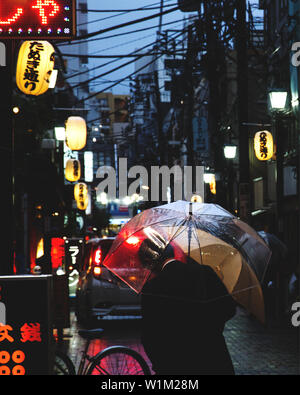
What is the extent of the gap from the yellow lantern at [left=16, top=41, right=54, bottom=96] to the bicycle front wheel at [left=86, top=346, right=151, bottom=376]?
784 centimetres

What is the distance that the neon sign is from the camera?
28.2 feet

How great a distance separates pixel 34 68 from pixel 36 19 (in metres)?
6.14

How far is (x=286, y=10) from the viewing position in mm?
26938

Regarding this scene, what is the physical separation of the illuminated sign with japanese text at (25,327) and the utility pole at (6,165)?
1914mm

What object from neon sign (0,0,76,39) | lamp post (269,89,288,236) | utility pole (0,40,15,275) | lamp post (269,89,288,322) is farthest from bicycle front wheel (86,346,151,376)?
lamp post (269,89,288,236)

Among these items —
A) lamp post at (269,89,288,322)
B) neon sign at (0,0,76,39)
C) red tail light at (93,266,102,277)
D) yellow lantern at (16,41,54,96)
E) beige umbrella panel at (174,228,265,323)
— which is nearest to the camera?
beige umbrella panel at (174,228,265,323)

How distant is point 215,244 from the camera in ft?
25.4

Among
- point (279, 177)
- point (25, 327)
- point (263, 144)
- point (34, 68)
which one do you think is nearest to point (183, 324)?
point (25, 327)

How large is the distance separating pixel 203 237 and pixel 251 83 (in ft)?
103

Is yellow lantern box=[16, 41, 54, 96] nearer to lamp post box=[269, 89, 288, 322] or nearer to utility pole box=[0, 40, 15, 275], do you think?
utility pole box=[0, 40, 15, 275]

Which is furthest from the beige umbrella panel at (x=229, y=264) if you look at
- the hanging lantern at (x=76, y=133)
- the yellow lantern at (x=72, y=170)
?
the yellow lantern at (x=72, y=170)

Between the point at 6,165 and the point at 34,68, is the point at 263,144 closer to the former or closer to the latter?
the point at 34,68

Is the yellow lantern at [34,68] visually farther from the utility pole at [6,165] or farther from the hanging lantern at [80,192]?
the hanging lantern at [80,192]
